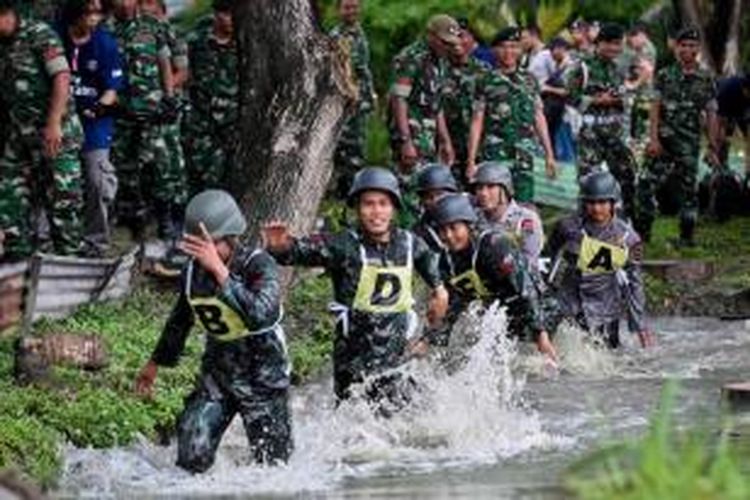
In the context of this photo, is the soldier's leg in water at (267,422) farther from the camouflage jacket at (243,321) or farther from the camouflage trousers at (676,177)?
the camouflage trousers at (676,177)

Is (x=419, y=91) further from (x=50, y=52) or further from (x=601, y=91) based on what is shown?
(x=50, y=52)

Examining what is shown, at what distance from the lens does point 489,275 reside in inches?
596

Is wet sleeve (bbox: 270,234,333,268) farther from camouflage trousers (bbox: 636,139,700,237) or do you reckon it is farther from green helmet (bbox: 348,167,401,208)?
camouflage trousers (bbox: 636,139,700,237)

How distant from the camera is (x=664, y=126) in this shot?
21.3 metres

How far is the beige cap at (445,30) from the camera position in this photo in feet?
62.5

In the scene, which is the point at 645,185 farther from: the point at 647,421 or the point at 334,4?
the point at 647,421

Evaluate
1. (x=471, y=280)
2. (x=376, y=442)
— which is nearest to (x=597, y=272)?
(x=471, y=280)

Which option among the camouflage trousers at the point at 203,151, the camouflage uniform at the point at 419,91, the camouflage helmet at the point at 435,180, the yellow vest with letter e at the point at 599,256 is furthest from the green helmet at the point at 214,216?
the camouflage uniform at the point at 419,91

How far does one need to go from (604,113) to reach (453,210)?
6.42m

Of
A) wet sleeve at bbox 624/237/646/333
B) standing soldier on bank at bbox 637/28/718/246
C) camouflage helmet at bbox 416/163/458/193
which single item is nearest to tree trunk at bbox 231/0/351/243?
camouflage helmet at bbox 416/163/458/193

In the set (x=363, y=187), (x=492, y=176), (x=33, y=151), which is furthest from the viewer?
(x=33, y=151)

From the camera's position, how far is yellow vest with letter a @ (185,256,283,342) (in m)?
11.4

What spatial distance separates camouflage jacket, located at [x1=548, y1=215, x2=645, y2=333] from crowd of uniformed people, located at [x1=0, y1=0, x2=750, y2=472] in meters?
0.02

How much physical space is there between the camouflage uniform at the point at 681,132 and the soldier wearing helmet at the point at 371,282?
8.50 m
